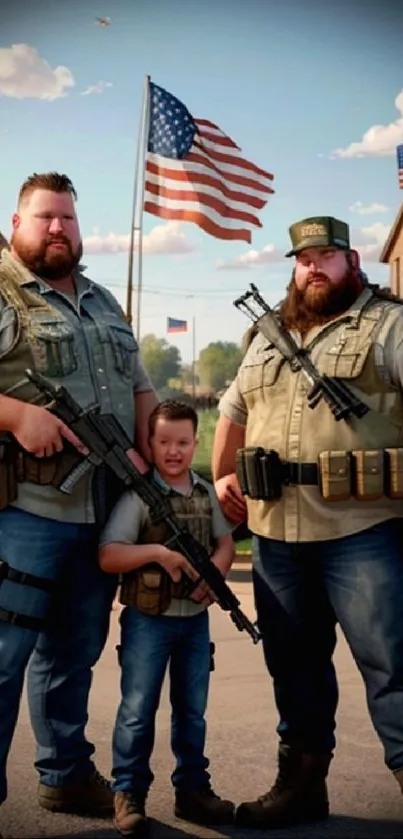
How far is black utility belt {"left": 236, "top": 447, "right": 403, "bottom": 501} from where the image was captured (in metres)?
3.40

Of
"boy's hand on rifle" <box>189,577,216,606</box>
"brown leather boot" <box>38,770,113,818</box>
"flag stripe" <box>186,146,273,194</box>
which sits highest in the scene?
"flag stripe" <box>186,146,273,194</box>


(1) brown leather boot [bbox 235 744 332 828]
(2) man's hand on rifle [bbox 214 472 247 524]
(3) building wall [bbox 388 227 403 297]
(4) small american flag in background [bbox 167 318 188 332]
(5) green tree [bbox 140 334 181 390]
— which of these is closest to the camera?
(1) brown leather boot [bbox 235 744 332 828]

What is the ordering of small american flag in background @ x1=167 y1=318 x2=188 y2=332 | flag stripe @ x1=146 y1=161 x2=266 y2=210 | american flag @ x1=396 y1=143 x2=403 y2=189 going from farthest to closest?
small american flag in background @ x1=167 y1=318 x2=188 y2=332 < american flag @ x1=396 y1=143 x2=403 y2=189 < flag stripe @ x1=146 y1=161 x2=266 y2=210

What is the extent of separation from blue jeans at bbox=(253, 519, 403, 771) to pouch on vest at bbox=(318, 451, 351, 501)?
0.55 feet

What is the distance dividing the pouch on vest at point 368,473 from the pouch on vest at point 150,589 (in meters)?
0.69

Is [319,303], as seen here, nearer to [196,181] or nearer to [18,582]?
[18,582]

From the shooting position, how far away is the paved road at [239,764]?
3.57m

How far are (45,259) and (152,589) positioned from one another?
3.75ft

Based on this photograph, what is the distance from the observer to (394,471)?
3402mm

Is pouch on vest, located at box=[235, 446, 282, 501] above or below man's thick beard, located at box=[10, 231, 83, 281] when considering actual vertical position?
below

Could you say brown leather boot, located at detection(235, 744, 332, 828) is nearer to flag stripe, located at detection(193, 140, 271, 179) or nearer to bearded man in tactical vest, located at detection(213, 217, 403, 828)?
bearded man in tactical vest, located at detection(213, 217, 403, 828)

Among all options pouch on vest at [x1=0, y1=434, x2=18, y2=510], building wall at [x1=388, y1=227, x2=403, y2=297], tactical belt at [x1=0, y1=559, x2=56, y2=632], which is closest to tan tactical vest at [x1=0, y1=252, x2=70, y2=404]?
pouch on vest at [x1=0, y1=434, x2=18, y2=510]

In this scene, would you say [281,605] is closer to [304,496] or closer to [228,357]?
[304,496]

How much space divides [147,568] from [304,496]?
0.57m
